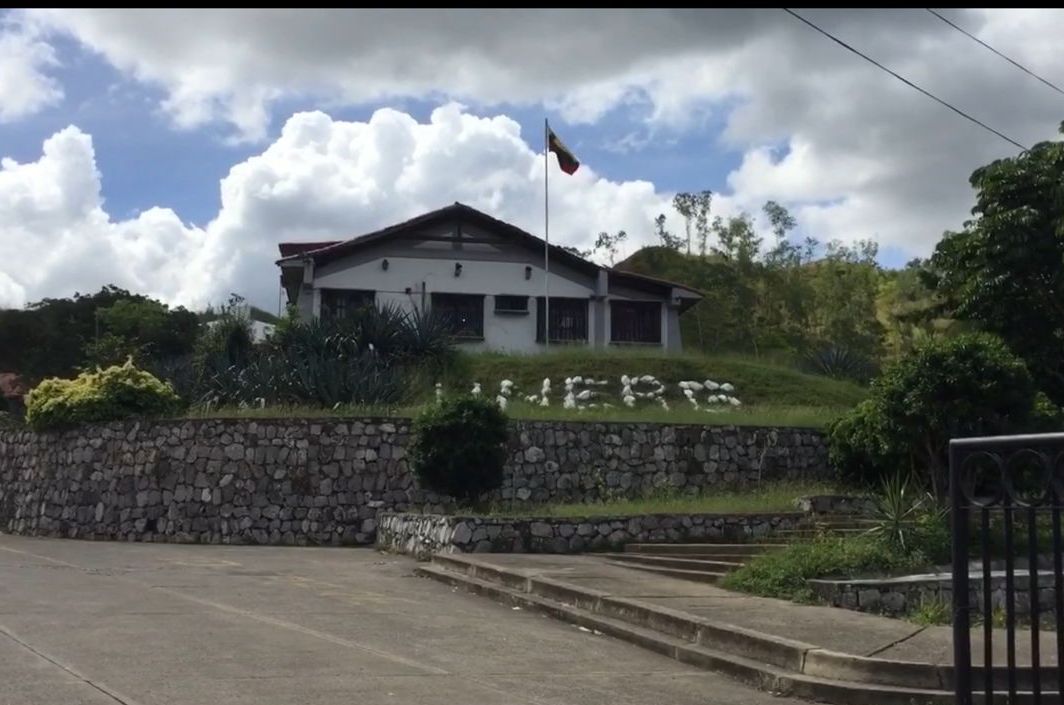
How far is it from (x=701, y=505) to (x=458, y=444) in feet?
13.9

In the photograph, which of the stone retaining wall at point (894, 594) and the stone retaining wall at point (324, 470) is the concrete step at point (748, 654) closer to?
the stone retaining wall at point (894, 594)

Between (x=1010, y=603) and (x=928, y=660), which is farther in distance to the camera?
(x=928, y=660)

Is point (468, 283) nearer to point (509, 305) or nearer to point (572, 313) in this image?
point (509, 305)

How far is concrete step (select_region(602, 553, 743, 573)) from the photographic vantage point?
16.3 m

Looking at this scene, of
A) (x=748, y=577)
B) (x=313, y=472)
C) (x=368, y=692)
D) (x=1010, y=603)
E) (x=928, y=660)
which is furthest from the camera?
(x=313, y=472)

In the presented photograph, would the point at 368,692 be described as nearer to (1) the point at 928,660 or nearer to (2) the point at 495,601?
(1) the point at 928,660

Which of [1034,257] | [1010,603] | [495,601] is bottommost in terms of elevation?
[495,601]

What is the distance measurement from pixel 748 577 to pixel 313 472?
39.3 feet

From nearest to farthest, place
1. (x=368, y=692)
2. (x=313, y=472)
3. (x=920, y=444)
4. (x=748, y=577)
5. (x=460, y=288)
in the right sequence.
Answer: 1. (x=368, y=692)
2. (x=748, y=577)
3. (x=920, y=444)
4. (x=313, y=472)
5. (x=460, y=288)

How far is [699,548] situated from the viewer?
18.6 meters

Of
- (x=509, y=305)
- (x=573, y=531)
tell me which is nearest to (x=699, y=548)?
(x=573, y=531)

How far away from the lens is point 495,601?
14.9 metres

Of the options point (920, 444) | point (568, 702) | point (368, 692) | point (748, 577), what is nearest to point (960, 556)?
point (568, 702)

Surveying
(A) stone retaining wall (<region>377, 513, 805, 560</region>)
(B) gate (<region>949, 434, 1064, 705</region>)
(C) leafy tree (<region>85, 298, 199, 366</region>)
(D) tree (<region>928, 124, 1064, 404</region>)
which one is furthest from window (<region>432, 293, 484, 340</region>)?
(B) gate (<region>949, 434, 1064, 705</region>)
